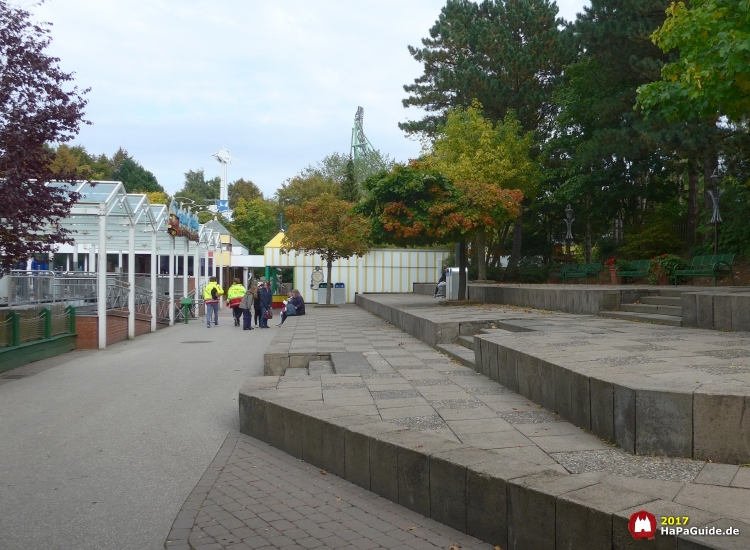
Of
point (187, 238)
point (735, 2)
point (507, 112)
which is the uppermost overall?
point (507, 112)

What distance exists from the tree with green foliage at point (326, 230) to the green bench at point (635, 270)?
12341 mm

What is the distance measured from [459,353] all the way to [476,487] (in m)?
6.38

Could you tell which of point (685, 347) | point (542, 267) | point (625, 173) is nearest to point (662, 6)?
point (625, 173)

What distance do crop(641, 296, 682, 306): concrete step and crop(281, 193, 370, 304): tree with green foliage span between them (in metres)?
20.8

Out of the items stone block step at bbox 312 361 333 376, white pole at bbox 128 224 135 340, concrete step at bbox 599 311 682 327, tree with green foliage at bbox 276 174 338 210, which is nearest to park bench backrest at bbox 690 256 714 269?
concrete step at bbox 599 311 682 327

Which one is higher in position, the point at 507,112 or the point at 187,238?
the point at 507,112

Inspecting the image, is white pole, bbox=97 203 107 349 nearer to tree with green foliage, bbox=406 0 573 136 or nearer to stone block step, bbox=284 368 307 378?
stone block step, bbox=284 368 307 378

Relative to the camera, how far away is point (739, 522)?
340cm

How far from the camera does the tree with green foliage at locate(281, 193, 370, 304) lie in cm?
3372

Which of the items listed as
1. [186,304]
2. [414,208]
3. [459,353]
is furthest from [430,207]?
[186,304]

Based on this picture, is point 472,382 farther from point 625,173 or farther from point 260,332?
point 625,173

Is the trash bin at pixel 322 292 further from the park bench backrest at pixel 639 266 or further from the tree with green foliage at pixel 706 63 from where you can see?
the tree with green foliage at pixel 706 63

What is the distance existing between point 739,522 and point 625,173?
30807 mm

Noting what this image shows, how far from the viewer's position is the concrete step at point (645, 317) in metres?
11.2
